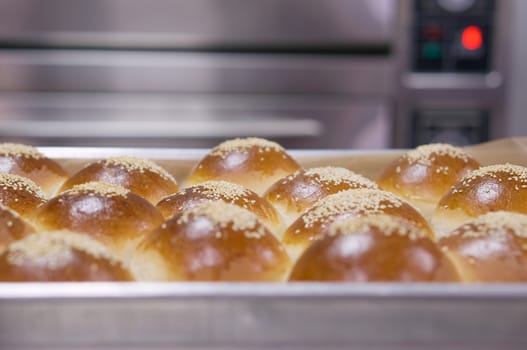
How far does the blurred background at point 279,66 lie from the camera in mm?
2443

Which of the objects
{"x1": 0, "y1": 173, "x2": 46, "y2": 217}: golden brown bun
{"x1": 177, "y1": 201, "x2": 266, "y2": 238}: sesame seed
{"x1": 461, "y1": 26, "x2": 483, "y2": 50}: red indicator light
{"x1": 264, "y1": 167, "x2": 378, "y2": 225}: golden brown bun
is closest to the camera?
{"x1": 177, "y1": 201, "x2": 266, "y2": 238}: sesame seed

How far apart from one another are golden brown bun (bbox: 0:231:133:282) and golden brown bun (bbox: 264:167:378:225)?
16.3 inches

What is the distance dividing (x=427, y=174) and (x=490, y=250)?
474mm

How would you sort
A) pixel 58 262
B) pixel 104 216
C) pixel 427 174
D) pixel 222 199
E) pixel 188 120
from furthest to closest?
pixel 188 120
pixel 427 174
pixel 222 199
pixel 104 216
pixel 58 262

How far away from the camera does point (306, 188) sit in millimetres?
1115

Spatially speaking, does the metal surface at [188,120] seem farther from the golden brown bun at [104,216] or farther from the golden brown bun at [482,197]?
the golden brown bun at [104,216]

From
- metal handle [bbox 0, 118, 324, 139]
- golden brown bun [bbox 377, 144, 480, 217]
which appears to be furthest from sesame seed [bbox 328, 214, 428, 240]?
metal handle [bbox 0, 118, 324, 139]

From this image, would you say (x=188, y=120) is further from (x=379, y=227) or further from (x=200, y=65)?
(x=379, y=227)

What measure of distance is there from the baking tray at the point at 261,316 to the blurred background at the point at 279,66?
1803mm

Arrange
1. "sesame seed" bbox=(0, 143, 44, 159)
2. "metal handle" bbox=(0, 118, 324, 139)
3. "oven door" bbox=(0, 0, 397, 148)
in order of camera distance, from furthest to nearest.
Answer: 1. "oven door" bbox=(0, 0, 397, 148)
2. "metal handle" bbox=(0, 118, 324, 139)
3. "sesame seed" bbox=(0, 143, 44, 159)

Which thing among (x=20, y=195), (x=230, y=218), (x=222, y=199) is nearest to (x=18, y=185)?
(x=20, y=195)

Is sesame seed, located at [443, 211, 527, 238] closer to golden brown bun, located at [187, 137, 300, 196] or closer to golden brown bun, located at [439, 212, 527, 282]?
golden brown bun, located at [439, 212, 527, 282]

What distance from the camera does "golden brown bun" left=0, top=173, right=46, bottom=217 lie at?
0.99 meters

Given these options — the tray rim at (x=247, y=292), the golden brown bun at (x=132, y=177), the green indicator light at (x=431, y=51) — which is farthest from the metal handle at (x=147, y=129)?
the tray rim at (x=247, y=292)
